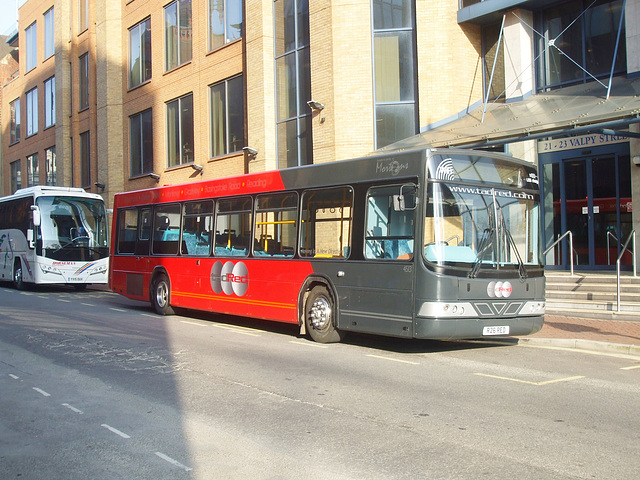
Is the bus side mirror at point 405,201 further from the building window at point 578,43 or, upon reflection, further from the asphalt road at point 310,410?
the building window at point 578,43

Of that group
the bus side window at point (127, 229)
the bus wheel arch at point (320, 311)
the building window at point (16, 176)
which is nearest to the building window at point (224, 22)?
the bus side window at point (127, 229)

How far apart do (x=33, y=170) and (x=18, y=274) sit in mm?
23553

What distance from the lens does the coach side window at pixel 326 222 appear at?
1109cm

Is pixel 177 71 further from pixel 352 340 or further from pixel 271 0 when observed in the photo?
pixel 352 340

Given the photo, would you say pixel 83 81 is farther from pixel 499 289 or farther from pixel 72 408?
pixel 72 408

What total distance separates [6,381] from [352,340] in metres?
5.70

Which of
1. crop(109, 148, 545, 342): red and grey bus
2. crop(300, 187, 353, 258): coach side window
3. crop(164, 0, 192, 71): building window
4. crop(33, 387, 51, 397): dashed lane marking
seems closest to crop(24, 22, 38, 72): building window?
crop(164, 0, 192, 71): building window

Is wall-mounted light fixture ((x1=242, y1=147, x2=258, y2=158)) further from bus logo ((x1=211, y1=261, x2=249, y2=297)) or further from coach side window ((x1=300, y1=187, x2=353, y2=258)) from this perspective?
coach side window ((x1=300, y1=187, x2=353, y2=258))

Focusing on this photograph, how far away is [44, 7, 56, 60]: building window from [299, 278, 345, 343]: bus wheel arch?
3655 cm

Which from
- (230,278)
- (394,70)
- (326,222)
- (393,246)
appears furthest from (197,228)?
(394,70)

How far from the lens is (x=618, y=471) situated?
4.90m

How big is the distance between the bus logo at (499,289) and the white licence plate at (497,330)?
465 millimetres

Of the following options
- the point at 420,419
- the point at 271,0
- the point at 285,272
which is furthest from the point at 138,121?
the point at 420,419

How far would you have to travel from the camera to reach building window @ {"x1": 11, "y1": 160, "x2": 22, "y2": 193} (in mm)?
49000
